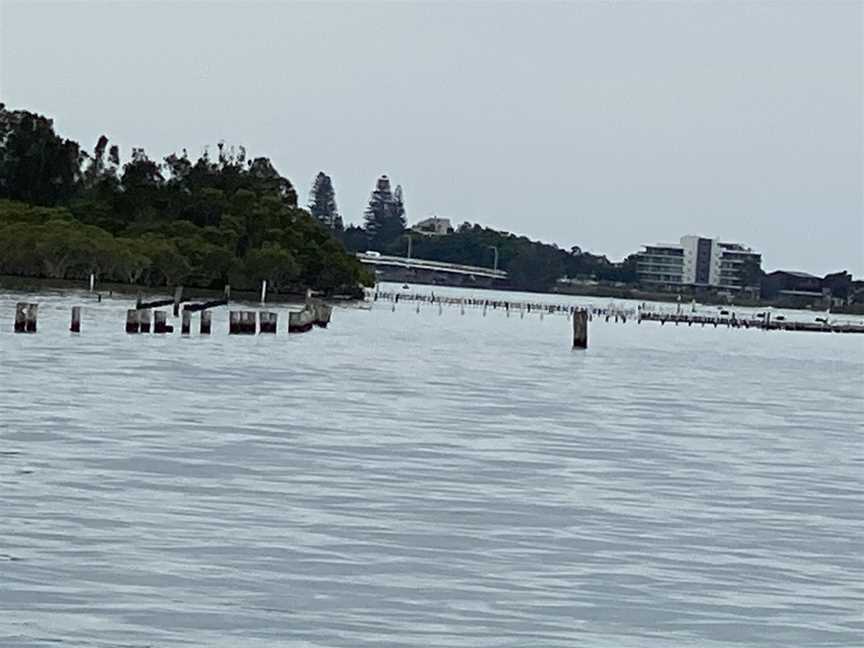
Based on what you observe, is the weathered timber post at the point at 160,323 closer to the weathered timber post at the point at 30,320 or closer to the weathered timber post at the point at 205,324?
the weathered timber post at the point at 205,324

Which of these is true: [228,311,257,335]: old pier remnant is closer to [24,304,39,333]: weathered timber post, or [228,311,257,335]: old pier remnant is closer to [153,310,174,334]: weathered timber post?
[153,310,174,334]: weathered timber post

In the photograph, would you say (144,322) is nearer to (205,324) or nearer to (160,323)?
(160,323)

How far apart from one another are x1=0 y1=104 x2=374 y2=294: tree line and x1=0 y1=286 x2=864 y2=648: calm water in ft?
308

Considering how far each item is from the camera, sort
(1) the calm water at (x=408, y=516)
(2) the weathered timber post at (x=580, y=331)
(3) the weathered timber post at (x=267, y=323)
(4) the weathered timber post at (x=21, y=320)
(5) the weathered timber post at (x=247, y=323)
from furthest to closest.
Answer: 1. (2) the weathered timber post at (x=580, y=331)
2. (3) the weathered timber post at (x=267, y=323)
3. (5) the weathered timber post at (x=247, y=323)
4. (4) the weathered timber post at (x=21, y=320)
5. (1) the calm water at (x=408, y=516)

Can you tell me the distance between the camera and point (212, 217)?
163 metres

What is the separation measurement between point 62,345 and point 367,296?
131841mm

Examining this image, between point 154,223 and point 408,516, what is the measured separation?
138430 mm

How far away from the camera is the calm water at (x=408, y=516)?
15312 mm

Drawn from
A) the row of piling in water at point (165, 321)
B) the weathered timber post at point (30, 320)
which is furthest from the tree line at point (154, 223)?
the weathered timber post at point (30, 320)

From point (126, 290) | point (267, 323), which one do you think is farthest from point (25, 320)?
point (126, 290)

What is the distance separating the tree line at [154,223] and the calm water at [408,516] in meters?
93.9

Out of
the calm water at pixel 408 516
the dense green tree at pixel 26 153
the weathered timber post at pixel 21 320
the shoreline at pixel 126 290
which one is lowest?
the shoreline at pixel 126 290

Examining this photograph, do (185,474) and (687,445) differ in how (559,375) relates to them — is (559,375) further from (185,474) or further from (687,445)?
(185,474)

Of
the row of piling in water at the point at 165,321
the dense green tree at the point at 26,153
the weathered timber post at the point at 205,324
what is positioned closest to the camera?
the row of piling in water at the point at 165,321
